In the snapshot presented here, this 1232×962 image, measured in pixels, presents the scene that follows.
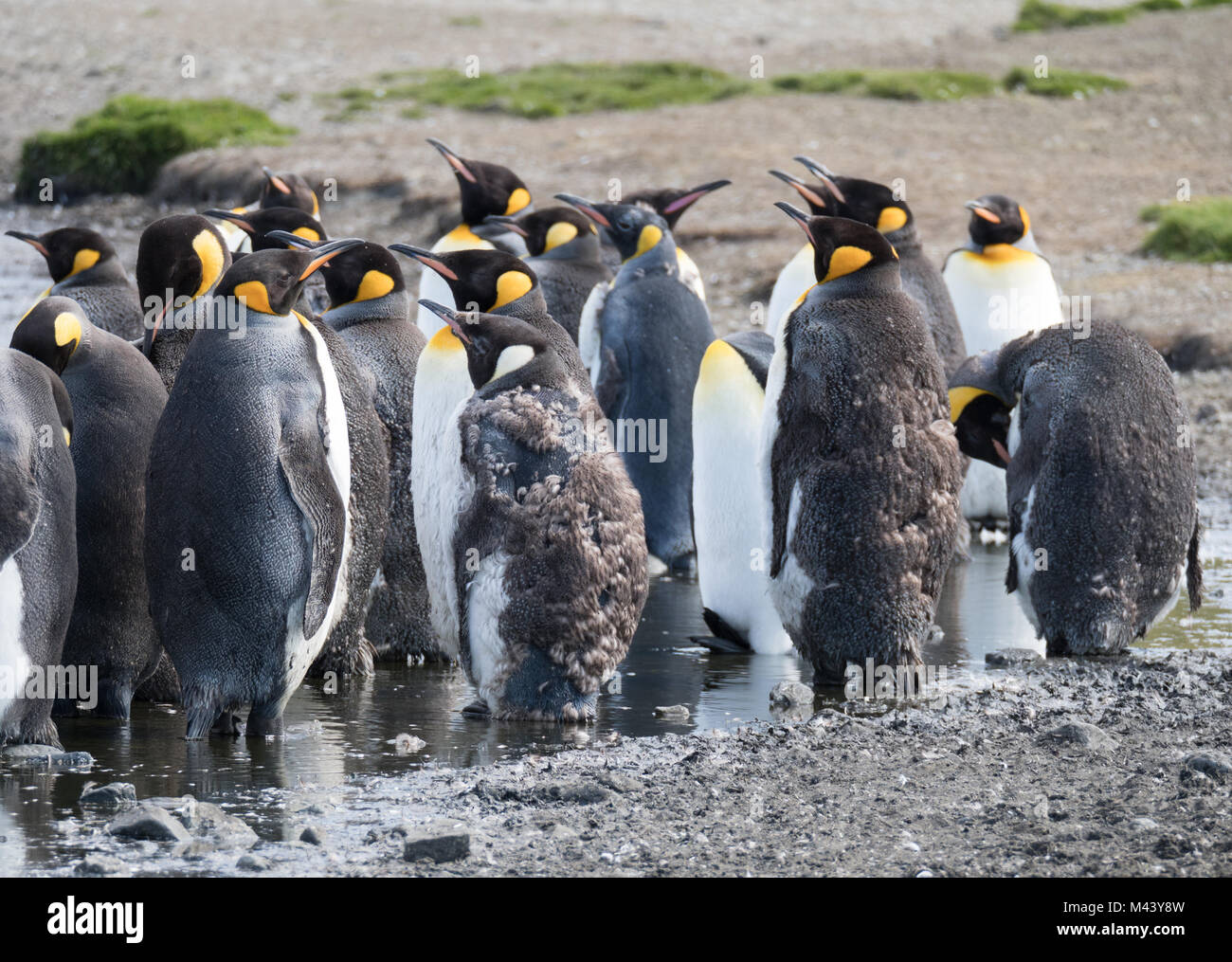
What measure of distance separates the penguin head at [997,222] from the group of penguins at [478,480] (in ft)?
7.87

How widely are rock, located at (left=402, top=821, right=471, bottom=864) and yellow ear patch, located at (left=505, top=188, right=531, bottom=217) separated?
5.76 m

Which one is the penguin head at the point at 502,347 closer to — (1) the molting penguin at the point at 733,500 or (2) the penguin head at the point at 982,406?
(1) the molting penguin at the point at 733,500

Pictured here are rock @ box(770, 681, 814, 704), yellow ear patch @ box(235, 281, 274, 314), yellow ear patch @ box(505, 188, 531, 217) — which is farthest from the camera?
yellow ear patch @ box(505, 188, 531, 217)

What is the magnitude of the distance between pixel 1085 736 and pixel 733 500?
6.96ft

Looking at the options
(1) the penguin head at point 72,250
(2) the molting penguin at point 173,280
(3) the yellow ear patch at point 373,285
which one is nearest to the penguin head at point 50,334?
(2) the molting penguin at point 173,280

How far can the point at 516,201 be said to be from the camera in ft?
29.6

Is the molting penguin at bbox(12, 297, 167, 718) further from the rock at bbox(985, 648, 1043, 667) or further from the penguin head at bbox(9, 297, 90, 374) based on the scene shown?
the rock at bbox(985, 648, 1043, 667)

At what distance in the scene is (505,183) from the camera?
29.3 ft

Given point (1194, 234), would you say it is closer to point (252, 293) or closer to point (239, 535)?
point (252, 293)

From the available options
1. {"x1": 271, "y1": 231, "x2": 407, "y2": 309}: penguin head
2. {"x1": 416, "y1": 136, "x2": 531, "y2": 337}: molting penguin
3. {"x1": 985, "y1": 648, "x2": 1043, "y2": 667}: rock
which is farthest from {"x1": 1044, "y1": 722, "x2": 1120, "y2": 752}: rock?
{"x1": 416, "y1": 136, "x2": 531, "y2": 337}: molting penguin

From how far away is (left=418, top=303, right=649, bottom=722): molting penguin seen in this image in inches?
194

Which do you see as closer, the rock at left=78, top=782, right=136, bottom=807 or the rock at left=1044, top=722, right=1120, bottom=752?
the rock at left=78, top=782, right=136, bottom=807
